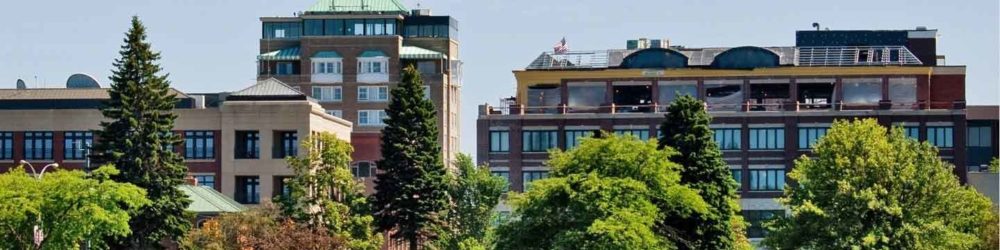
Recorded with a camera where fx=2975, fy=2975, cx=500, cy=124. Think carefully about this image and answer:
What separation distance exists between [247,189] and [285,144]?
345 centimetres

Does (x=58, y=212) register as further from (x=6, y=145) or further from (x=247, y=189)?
(x=6, y=145)

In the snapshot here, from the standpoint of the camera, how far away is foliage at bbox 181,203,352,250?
445 ft

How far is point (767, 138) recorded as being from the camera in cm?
16588

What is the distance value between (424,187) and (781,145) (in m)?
24.9

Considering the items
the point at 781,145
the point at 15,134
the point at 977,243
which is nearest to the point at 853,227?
the point at 977,243

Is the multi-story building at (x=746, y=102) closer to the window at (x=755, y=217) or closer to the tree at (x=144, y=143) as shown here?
the window at (x=755, y=217)

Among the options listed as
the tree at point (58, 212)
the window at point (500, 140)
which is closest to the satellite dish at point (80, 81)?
the window at point (500, 140)

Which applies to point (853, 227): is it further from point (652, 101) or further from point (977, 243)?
point (652, 101)

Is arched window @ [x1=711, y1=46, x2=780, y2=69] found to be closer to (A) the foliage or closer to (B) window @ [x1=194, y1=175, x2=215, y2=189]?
(B) window @ [x1=194, y1=175, x2=215, y2=189]

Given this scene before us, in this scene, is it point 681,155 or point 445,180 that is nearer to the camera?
point 681,155

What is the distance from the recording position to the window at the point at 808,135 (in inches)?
6501

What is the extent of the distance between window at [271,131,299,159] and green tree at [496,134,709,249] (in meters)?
46.7

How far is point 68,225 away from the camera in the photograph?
130 m

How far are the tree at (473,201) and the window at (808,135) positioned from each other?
1867 cm
